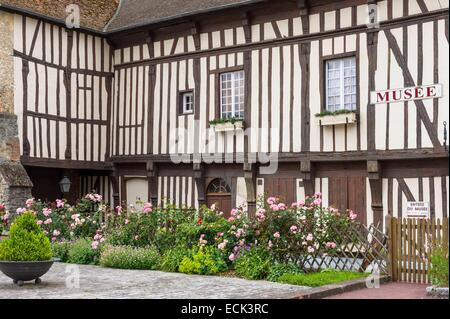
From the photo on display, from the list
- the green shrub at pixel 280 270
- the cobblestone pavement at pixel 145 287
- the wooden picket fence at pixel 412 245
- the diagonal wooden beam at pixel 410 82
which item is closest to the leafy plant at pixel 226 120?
the diagonal wooden beam at pixel 410 82

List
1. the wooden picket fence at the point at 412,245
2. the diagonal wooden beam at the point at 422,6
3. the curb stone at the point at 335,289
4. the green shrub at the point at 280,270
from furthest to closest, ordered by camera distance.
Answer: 1. the diagonal wooden beam at the point at 422,6
2. the green shrub at the point at 280,270
3. the wooden picket fence at the point at 412,245
4. the curb stone at the point at 335,289

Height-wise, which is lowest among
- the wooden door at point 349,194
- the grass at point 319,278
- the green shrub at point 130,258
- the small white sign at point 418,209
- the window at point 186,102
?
the grass at point 319,278

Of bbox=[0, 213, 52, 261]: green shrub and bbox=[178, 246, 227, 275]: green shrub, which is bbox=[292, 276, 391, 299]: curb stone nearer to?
bbox=[178, 246, 227, 275]: green shrub

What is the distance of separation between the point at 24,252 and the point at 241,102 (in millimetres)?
7795

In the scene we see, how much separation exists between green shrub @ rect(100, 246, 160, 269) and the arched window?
15.2ft

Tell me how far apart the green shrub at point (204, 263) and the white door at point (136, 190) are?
7052 mm

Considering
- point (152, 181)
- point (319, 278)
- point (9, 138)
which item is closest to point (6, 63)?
point (9, 138)

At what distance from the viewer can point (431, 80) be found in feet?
42.5

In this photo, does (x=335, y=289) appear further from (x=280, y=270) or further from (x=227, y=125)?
(x=227, y=125)

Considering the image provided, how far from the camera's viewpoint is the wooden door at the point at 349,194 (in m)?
14.1

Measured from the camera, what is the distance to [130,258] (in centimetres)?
1198

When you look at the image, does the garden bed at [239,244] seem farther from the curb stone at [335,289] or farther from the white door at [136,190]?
the white door at [136,190]
